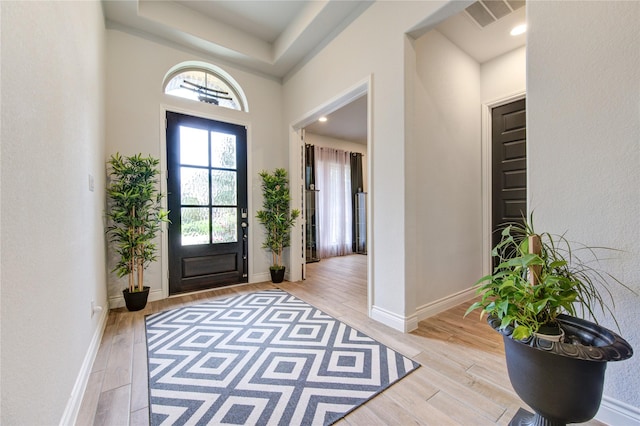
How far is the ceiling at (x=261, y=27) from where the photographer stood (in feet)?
Result: 8.46

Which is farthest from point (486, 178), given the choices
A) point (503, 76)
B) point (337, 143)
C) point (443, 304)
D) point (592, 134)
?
point (337, 143)

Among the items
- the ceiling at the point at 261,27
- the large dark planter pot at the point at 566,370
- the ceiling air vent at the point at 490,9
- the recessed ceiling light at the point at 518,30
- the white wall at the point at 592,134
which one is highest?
the ceiling at the point at 261,27

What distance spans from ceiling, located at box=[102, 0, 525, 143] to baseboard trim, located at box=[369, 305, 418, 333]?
2832 millimetres

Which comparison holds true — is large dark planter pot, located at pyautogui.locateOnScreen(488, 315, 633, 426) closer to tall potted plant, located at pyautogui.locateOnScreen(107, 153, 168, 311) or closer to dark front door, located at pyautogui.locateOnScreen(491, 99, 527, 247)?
→ dark front door, located at pyautogui.locateOnScreen(491, 99, 527, 247)

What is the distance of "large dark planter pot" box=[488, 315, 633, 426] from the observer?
2.88 ft

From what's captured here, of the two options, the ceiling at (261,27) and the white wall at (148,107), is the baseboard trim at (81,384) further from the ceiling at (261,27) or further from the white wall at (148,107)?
the ceiling at (261,27)

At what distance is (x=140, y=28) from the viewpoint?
2.88 m

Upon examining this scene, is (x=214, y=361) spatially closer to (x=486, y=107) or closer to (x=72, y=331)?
(x=72, y=331)

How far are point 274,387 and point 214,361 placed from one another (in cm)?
53

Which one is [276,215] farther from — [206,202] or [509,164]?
[509,164]

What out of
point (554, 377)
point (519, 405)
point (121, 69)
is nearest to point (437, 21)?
point (554, 377)

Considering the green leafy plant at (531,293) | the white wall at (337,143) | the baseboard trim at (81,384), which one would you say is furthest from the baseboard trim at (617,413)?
the white wall at (337,143)

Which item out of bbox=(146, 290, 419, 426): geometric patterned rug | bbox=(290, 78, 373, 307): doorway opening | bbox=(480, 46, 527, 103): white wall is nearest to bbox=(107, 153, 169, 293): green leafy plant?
bbox=(146, 290, 419, 426): geometric patterned rug

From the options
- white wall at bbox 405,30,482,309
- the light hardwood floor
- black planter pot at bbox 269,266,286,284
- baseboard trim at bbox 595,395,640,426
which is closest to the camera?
baseboard trim at bbox 595,395,640,426
